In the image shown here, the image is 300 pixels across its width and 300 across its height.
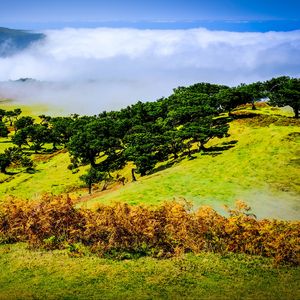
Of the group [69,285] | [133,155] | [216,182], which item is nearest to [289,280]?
[69,285]

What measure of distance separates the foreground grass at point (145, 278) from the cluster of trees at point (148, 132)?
4632cm

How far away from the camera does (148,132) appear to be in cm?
10231

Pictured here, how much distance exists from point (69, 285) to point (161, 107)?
108910 mm

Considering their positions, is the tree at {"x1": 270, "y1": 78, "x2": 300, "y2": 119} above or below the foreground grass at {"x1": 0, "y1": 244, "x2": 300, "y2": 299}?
above

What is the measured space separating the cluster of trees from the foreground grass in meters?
46.3

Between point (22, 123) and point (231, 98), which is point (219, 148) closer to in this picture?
point (231, 98)

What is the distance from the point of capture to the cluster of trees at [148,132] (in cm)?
8656

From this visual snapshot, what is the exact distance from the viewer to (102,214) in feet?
122

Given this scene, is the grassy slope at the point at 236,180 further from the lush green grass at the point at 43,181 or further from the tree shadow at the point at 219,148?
the tree shadow at the point at 219,148

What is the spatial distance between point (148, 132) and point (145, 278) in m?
74.5

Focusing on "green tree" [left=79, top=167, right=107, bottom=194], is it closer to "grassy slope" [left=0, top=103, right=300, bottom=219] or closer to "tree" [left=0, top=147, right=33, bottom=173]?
"grassy slope" [left=0, top=103, right=300, bottom=219]

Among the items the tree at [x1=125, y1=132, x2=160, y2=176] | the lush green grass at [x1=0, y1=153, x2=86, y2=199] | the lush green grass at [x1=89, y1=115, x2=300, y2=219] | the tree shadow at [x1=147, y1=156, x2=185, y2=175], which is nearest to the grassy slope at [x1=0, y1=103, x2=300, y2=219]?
the lush green grass at [x1=89, y1=115, x2=300, y2=219]

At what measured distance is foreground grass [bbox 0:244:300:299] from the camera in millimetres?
26703

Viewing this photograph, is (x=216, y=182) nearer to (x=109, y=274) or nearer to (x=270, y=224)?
Answer: (x=270, y=224)
